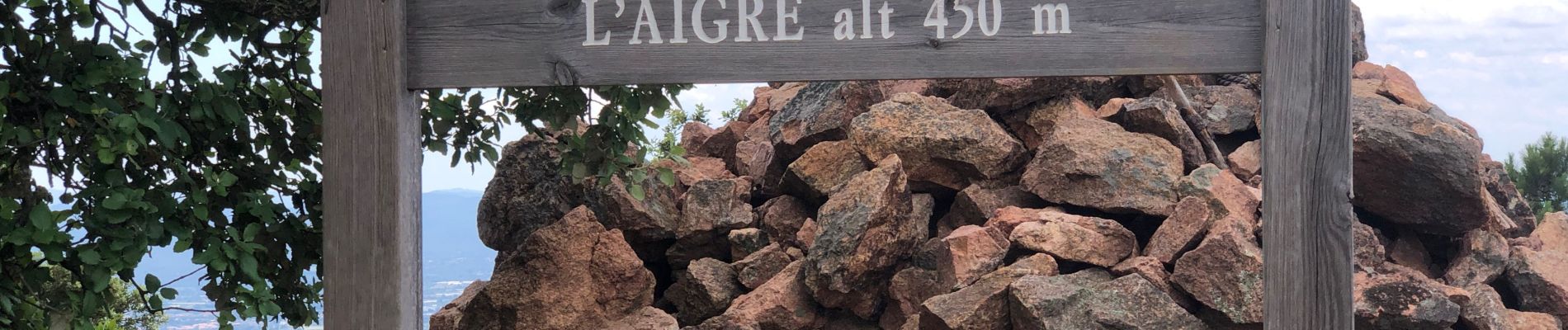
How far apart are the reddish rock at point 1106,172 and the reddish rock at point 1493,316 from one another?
1.73 meters

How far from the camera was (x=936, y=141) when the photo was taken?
7.06 meters

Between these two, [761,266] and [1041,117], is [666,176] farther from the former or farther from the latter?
[1041,117]

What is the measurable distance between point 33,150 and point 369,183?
7.62ft

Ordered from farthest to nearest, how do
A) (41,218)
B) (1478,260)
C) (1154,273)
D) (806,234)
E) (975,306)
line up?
(1478,260), (806,234), (1154,273), (975,306), (41,218)

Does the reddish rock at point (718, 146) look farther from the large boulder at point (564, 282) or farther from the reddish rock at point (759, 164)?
the large boulder at point (564, 282)

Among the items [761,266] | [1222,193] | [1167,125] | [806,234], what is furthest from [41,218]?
[1167,125]

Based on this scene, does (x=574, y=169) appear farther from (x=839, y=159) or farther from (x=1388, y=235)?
(x=1388, y=235)

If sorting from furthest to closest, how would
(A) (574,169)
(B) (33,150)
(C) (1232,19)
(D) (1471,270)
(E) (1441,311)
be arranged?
(D) (1471,270) → (E) (1441,311) → (A) (574,169) → (B) (33,150) → (C) (1232,19)

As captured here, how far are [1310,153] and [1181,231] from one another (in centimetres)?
318

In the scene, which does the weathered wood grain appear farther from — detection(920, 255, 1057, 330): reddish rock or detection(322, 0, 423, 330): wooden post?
detection(920, 255, 1057, 330): reddish rock

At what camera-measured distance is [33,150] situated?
16.4ft

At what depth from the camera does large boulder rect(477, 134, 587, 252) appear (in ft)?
23.2

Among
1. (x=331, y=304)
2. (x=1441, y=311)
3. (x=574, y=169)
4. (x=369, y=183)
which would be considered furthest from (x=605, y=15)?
(x=1441, y=311)

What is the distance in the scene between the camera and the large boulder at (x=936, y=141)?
23.3 feet
